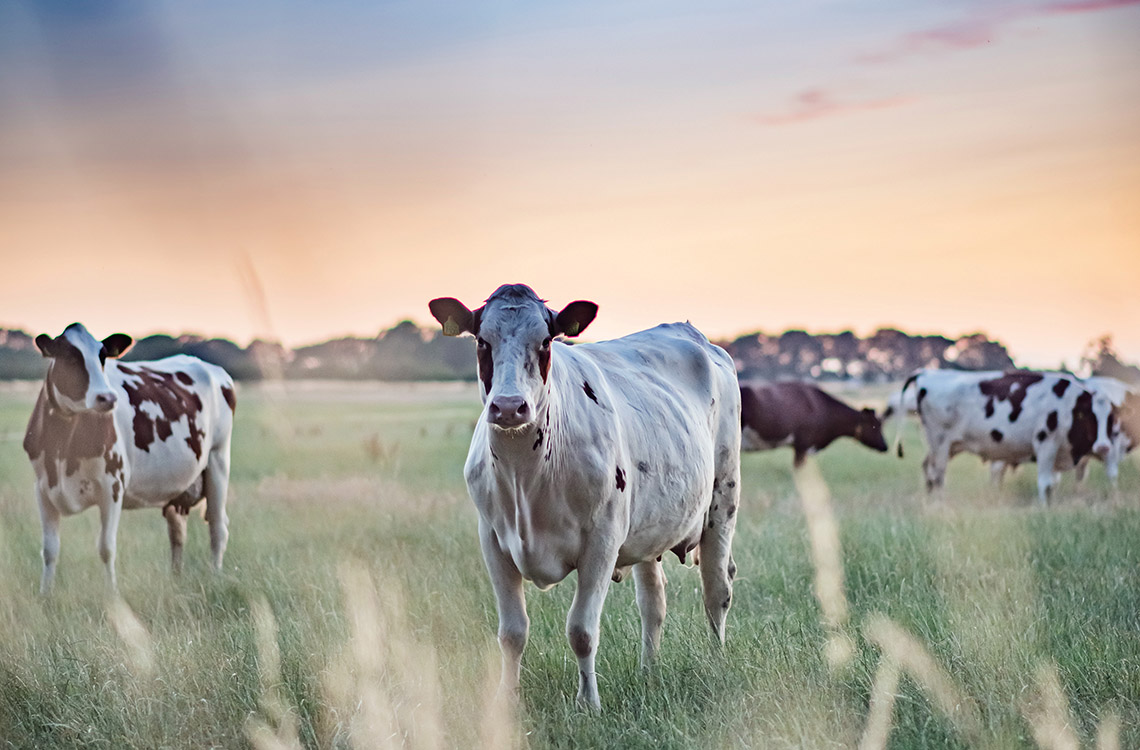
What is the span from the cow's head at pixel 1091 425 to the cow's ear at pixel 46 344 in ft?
48.6

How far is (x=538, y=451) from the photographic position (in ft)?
15.9

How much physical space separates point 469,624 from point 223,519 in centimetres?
444

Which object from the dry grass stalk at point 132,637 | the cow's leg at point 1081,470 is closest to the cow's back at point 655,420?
the dry grass stalk at point 132,637

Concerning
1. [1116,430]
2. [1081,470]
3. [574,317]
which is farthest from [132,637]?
[1081,470]

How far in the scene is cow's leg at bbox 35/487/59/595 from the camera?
335 inches

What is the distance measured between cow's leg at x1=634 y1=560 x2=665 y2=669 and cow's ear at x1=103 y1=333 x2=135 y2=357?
5.38m

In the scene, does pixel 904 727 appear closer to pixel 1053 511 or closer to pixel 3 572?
pixel 3 572

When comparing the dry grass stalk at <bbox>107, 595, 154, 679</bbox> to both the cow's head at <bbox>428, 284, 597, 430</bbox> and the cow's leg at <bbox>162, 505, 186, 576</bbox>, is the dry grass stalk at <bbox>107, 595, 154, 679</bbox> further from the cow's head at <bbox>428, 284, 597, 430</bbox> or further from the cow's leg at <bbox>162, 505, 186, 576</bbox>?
the cow's head at <bbox>428, 284, 597, 430</bbox>

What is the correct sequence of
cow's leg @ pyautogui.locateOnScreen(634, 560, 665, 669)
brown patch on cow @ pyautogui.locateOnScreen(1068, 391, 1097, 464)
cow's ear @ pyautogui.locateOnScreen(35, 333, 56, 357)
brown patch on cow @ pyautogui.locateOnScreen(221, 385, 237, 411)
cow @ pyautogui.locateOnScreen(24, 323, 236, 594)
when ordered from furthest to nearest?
brown patch on cow @ pyautogui.locateOnScreen(1068, 391, 1097, 464) < brown patch on cow @ pyautogui.locateOnScreen(221, 385, 237, 411) < cow @ pyautogui.locateOnScreen(24, 323, 236, 594) < cow's ear @ pyautogui.locateOnScreen(35, 333, 56, 357) < cow's leg @ pyautogui.locateOnScreen(634, 560, 665, 669)

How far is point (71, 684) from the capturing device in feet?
17.9

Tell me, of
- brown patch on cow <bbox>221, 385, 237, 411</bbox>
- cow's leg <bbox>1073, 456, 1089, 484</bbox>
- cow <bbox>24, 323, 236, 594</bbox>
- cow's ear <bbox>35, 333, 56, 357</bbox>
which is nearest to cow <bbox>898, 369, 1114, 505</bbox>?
cow's leg <bbox>1073, 456, 1089, 484</bbox>

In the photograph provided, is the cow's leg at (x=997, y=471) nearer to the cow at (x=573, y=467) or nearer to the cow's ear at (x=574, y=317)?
the cow at (x=573, y=467)

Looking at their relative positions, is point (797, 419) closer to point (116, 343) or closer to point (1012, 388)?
point (1012, 388)

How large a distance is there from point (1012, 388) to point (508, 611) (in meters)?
14.3
